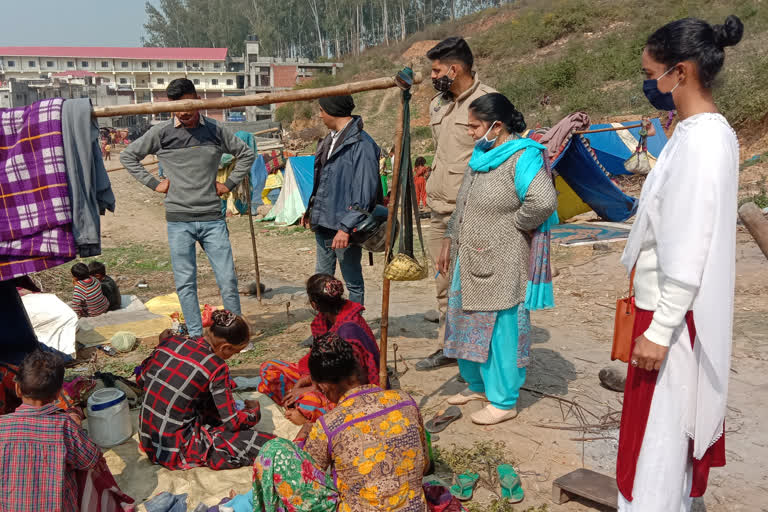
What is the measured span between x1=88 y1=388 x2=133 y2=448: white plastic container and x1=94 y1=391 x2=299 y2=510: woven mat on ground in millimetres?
65

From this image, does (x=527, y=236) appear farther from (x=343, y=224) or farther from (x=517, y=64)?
(x=517, y=64)

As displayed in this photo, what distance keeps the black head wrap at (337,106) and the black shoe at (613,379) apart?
261 centimetres

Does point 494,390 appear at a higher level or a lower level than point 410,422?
lower

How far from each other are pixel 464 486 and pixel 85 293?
4.38 meters

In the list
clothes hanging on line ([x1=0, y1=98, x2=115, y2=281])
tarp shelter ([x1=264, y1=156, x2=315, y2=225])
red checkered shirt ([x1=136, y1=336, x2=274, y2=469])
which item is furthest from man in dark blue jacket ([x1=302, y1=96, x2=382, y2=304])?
tarp shelter ([x1=264, y1=156, x2=315, y2=225])

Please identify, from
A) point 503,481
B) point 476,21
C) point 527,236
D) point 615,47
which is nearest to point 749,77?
point 615,47

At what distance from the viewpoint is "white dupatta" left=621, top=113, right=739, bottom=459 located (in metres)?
1.89

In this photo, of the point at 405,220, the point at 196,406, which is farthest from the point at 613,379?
the point at 196,406

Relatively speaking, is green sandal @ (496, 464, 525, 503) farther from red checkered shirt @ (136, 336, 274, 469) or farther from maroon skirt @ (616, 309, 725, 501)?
red checkered shirt @ (136, 336, 274, 469)

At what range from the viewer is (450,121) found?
403 cm

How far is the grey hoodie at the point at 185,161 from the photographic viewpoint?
4520 mm

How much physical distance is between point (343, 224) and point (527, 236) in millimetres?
1355

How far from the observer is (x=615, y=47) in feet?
74.6

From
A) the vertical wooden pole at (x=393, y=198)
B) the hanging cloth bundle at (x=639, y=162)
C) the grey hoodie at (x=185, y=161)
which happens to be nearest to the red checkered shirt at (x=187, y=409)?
Answer: the vertical wooden pole at (x=393, y=198)
